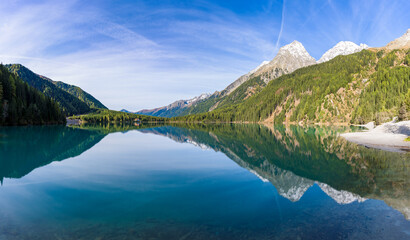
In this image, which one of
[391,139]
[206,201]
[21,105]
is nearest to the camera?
[206,201]

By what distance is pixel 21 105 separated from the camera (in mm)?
123000

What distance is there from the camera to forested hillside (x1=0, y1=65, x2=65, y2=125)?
4498 inches

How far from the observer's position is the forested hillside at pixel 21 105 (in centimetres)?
11425

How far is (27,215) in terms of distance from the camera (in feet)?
37.4

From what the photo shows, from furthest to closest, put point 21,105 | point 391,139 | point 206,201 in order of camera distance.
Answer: point 21,105
point 391,139
point 206,201

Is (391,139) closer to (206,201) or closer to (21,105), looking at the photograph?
(206,201)

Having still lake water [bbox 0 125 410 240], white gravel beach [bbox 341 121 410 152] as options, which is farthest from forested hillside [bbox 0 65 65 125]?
white gravel beach [bbox 341 121 410 152]

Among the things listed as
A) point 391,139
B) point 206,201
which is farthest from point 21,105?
point 391,139

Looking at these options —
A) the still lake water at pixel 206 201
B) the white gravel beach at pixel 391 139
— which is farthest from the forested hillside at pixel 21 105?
the white gravel beach at pixel 391 139

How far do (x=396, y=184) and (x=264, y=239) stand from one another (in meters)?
14.2

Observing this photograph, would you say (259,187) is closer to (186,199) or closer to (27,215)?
(186,199)

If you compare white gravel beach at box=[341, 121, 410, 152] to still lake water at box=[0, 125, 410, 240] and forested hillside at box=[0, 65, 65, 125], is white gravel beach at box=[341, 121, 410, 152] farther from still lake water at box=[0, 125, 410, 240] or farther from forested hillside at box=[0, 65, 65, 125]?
forested hillside at box=[0, 65, 65, 125]

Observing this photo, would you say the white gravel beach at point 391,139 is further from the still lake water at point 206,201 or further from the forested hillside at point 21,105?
the forested hillside at point 21,105

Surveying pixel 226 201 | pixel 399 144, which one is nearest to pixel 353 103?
pixel 399 144
